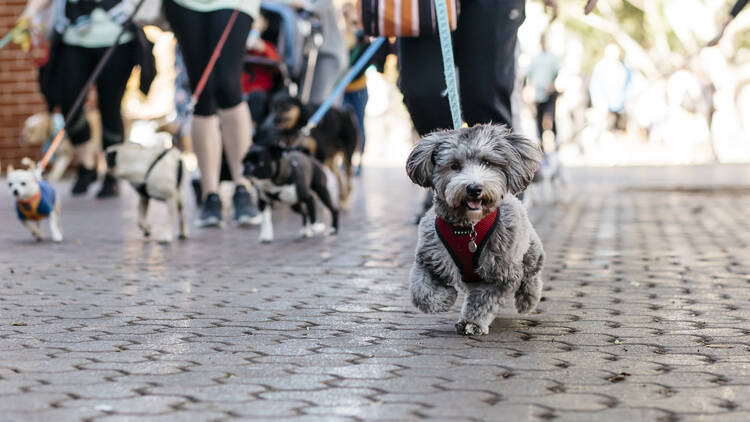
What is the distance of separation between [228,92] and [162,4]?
840 millimetres

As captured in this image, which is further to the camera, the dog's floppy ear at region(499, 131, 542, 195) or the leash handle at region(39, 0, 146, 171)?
A: the leash handle at region(39, 0, 146, 171)

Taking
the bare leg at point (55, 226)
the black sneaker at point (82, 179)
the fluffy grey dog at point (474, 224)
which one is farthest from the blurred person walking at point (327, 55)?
the fluffy grey dog at point (474, 224)

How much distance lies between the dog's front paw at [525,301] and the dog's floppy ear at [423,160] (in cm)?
72

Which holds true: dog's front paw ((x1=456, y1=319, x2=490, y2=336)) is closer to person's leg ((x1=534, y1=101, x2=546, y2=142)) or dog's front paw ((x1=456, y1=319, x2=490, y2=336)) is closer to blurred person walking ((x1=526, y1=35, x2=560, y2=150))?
blurred person walking ((x1=526, y1=35, x2=560, y2=150))

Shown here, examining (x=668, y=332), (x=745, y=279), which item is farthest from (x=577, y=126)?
(x=668, y=332)

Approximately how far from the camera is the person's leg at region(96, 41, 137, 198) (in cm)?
1140

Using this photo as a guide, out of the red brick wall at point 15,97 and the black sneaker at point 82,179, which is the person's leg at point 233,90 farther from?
the red brick wall at point 15,97

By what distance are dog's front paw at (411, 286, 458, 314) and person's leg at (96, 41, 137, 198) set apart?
7.45 meters

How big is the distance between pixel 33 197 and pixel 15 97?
12.8 m

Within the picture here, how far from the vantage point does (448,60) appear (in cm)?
502

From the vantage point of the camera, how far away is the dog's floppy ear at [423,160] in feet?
13.8

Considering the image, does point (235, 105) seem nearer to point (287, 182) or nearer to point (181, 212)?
point (287, 182)

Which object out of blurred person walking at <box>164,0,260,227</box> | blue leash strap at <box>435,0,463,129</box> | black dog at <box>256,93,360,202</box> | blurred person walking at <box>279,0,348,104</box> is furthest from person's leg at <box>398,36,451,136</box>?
blurred person walking at <box>279,0,348,104</box>

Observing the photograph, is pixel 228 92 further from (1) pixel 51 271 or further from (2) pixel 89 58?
(2) pixel 89 58
